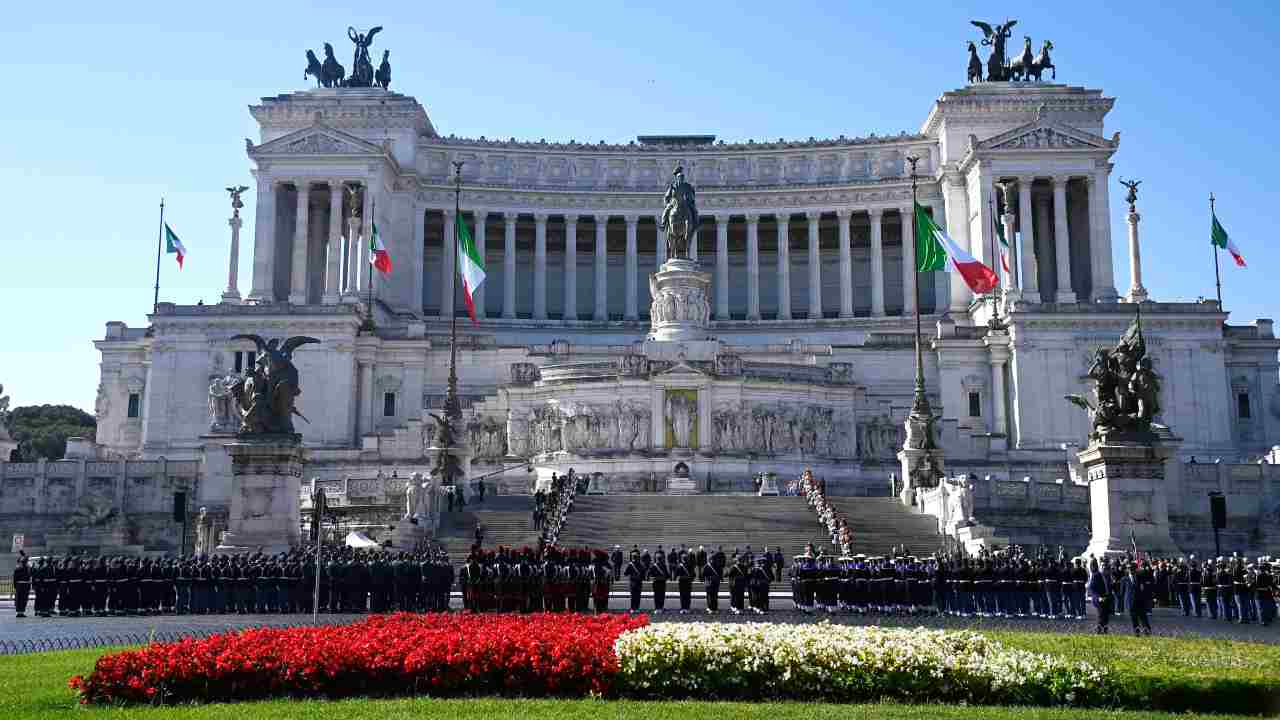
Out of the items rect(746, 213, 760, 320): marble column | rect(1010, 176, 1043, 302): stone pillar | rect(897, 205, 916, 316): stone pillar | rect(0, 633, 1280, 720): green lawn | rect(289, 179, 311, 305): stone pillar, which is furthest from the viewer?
rect(746, 213, 760, 320): marble column

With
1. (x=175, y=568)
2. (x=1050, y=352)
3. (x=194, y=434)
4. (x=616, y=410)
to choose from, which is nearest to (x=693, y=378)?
(x=616, y=410)

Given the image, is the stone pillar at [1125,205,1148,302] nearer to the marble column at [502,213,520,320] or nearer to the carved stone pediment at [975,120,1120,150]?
the carved stone pediment at [975,120,1120,150]

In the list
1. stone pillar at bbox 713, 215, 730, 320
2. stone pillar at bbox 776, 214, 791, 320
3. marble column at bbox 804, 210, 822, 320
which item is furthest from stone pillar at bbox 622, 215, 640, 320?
marble column at bbox 804, 210, 822, 320

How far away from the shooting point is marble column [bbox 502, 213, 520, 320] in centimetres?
9544

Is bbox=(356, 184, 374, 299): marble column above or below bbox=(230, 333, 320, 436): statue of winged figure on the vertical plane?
above

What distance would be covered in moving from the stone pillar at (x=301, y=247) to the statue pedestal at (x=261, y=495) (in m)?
50.8

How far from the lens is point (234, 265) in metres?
82.8

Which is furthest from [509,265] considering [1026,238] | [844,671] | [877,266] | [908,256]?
[844,671]

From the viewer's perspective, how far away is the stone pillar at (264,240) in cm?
8612

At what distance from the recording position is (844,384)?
66.1 m

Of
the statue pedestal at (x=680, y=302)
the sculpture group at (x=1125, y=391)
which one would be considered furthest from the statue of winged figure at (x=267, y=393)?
the statue pedestal at (x=680, y=302)

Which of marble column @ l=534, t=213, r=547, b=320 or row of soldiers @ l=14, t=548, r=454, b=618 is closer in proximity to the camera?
row of soldiers @ l=14, t=548, r=454, b=618

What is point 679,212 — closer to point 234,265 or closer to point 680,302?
point 680,302

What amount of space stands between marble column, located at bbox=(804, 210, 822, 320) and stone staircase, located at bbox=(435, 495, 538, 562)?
49018mm
